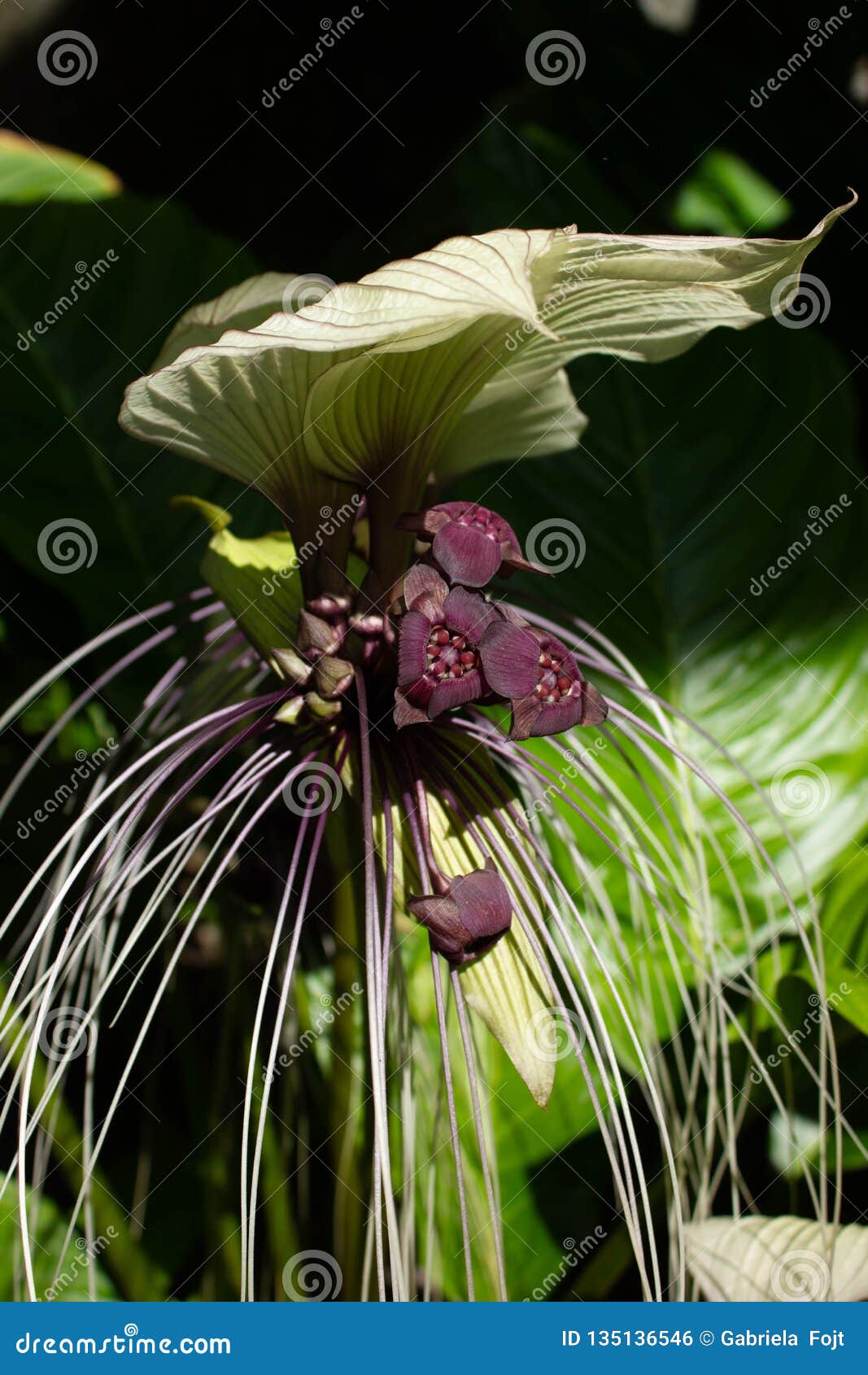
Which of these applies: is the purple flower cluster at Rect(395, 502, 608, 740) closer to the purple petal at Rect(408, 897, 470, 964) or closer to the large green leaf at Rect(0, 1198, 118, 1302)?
the purple petal at Rect(408, 897, 470, 964)

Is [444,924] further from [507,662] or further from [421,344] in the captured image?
[421,344]

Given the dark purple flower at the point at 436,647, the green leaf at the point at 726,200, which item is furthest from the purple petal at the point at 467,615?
the green leaf at the point at 726,200

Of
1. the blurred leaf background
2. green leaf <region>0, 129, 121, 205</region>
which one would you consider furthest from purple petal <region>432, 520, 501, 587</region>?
green leaf <region>0, 129, 121, 205</region>

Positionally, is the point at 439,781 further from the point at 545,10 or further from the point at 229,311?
the point at 545,10

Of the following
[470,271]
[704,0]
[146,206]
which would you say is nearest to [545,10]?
[704,0]

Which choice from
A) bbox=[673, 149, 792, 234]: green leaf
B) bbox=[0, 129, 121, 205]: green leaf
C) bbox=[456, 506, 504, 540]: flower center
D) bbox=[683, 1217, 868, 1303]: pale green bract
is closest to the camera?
bbox=[456, 506, 504, 540]: flower center

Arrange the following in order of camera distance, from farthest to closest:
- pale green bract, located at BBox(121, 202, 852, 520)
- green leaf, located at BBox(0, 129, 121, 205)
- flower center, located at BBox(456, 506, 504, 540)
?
green leaf, located at BBox(0, 129, 121, 205), flower center, located at BBox(456, 506, 504, 540), pale green bract, located at BBox(121, 202, 852, 520)

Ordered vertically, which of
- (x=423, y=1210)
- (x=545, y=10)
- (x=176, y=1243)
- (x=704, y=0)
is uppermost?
(x=704, y=0)
